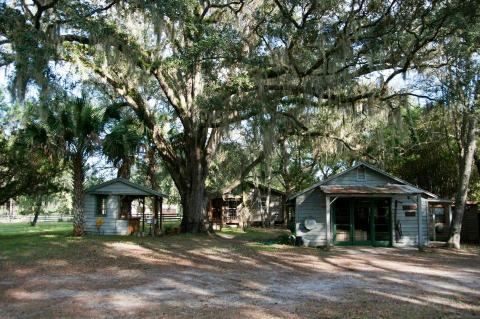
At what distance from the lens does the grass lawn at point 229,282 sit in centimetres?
693

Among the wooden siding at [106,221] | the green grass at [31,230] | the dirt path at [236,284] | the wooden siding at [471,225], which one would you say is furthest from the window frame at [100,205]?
the wooden siding at [471,225]

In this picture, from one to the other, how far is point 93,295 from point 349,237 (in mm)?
12252

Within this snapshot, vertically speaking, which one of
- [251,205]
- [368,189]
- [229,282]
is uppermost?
[368,189]

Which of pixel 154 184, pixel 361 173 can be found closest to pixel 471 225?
pixel 361 173

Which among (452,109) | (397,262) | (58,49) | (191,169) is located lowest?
(397,262)

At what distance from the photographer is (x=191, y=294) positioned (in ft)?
26.7

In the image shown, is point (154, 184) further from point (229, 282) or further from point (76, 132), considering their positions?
point (229, 282)

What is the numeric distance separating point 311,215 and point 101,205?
938 cm

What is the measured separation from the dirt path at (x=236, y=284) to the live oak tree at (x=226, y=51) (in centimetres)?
549

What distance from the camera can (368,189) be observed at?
56.8 feet

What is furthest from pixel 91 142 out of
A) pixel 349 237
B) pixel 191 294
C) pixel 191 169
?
pixel 191 294

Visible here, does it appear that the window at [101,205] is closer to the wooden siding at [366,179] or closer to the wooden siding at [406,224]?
the wooden siding at [366,179]

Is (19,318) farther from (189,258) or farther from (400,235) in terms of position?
(400,235)

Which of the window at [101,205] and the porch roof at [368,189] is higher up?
the porch roof at [368,189]
